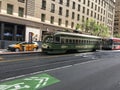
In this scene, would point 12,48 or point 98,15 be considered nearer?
point 12,48

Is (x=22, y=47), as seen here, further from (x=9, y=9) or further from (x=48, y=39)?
(x=9, y=9)

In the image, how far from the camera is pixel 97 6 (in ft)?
253

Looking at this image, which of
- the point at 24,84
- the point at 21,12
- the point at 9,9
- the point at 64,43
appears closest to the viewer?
the point at 24,84

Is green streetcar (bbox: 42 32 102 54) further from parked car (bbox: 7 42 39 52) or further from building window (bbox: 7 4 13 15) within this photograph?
building window (bbox: 7 4 13 15)

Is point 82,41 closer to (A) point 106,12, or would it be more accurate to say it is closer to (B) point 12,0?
(B) point 12,0

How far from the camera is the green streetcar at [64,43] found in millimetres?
28594

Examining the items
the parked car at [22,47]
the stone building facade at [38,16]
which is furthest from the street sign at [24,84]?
the stone building facade at [38,16]

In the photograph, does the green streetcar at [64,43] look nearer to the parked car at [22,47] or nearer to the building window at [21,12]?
the parked car at [22,47]

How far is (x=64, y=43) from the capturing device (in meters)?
30.2

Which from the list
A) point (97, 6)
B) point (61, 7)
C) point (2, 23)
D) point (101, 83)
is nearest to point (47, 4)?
point (61, 7)

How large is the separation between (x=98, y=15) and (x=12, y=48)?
5179 cm

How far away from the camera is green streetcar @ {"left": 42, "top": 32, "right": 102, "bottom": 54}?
28594 millimetres

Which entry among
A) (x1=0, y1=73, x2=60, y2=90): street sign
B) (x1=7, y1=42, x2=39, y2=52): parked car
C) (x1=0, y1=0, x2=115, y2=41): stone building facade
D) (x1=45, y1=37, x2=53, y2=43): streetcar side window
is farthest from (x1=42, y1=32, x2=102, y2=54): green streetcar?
(x1=0, y1=73, x2=60, y2=90): street sign

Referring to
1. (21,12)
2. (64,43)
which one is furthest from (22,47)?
(21,12)
